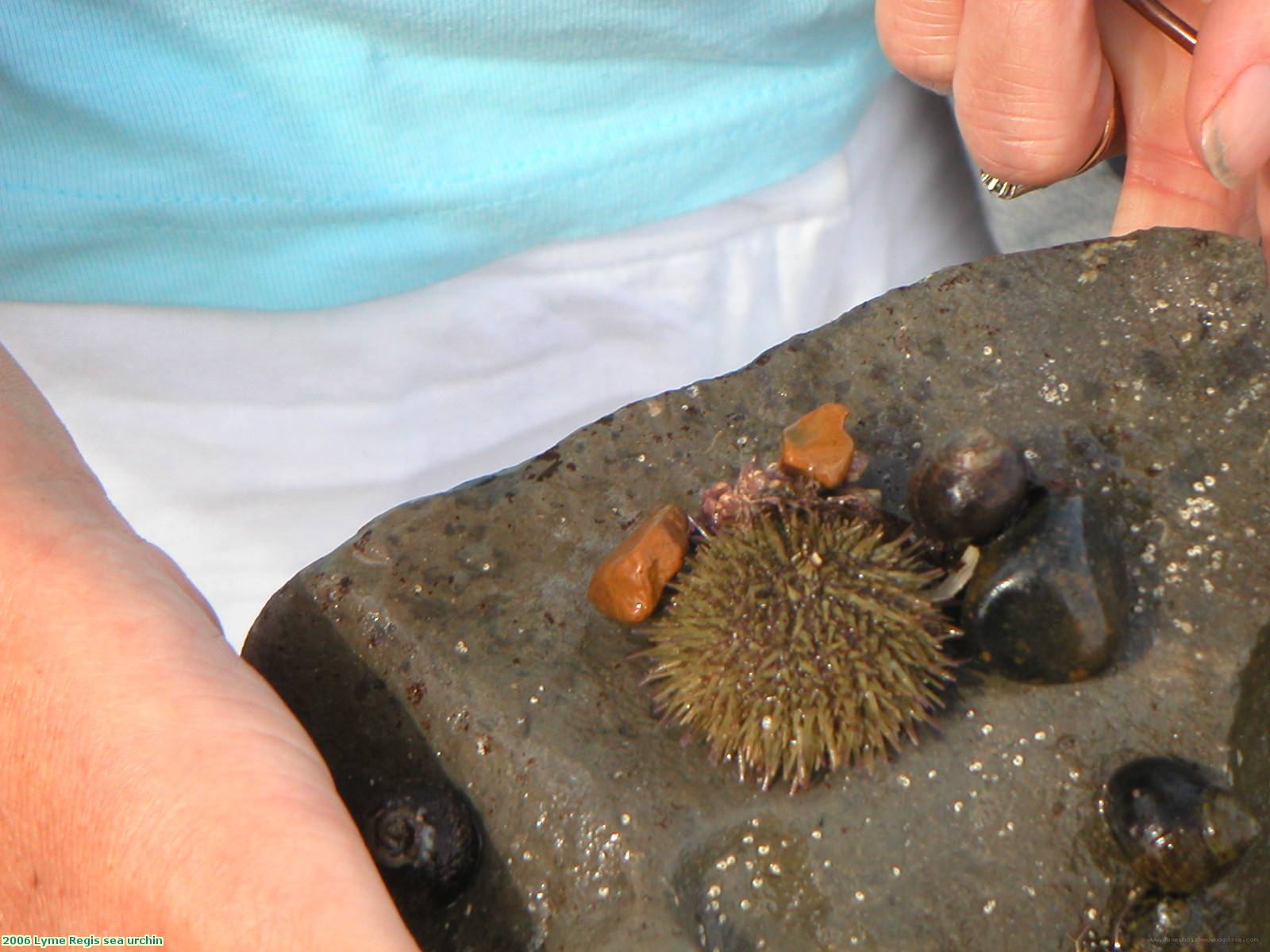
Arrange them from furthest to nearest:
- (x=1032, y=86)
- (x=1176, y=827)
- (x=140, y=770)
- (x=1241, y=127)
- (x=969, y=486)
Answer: (x=1032, y=86) → (x=1241, y=127) → (x=969, y=486) → (x=1176, y=827) → (x=140, y=770)

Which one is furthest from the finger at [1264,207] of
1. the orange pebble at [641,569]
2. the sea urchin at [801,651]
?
the orange pebble at [641,569]

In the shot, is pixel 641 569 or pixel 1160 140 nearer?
pixel 641 569

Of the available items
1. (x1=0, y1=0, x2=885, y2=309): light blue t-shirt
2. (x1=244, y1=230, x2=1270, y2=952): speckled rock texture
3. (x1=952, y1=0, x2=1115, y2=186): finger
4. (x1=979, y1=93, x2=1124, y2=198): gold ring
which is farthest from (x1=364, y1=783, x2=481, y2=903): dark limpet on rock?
(x1=979, y1=93, x2=1124, y2=198): gold ring

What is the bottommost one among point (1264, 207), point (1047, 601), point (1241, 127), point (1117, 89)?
point (1264, 207)

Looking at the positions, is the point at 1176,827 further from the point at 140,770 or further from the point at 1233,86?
the point at 140,770

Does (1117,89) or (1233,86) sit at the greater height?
(1233,86)

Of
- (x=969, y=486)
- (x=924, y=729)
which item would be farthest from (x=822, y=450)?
(x=924, y=729)

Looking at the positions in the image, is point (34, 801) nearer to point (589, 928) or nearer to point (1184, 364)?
point (589, 928)

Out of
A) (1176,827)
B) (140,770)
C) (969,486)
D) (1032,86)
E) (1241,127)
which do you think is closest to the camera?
(140,770)
